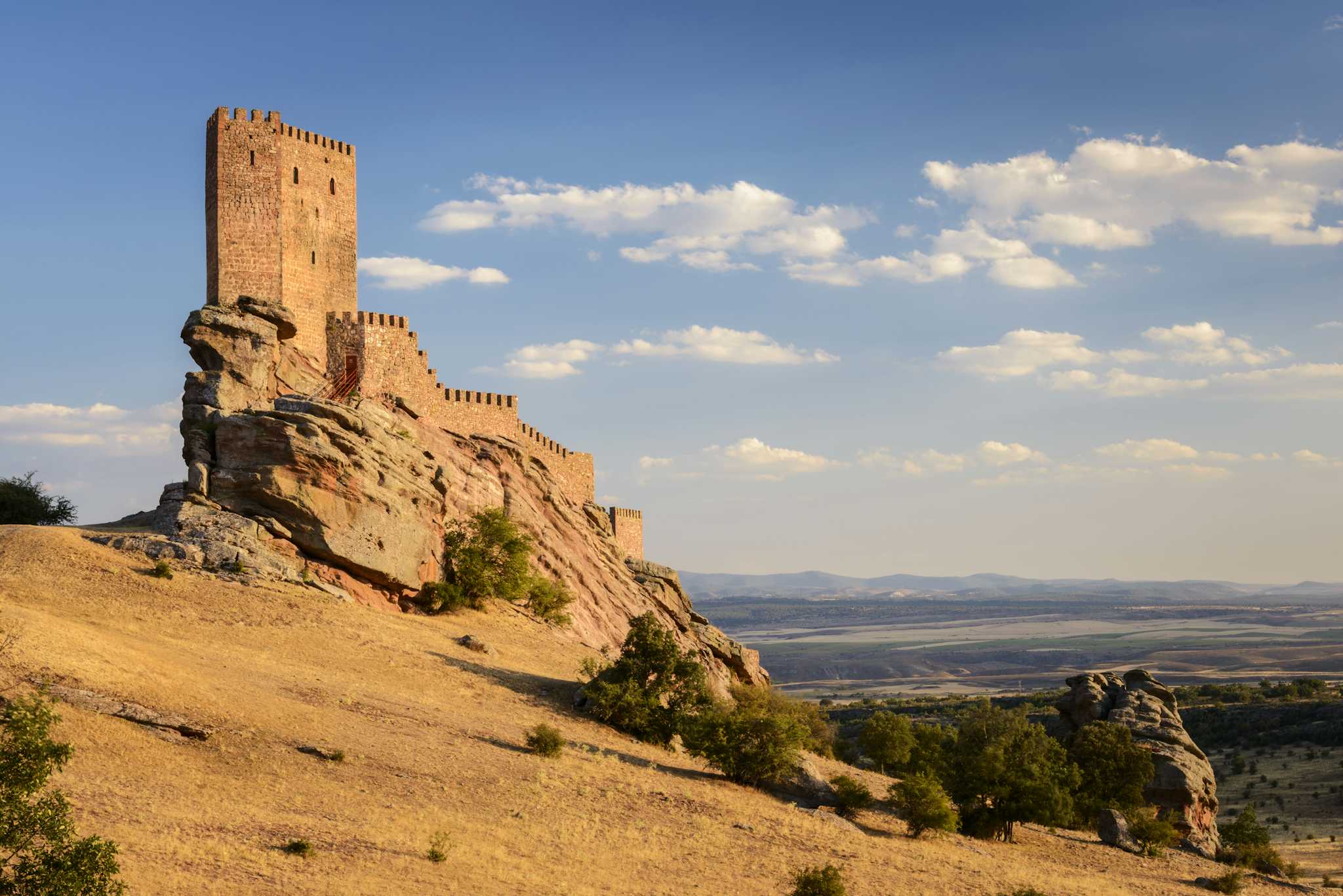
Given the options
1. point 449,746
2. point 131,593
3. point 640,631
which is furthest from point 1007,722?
point 131,593

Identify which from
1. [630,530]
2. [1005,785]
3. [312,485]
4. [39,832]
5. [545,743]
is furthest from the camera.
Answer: [630,530]

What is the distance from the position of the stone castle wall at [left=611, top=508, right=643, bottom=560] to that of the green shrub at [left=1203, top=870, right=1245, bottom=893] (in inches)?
1248

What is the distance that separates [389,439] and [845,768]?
19000 mm

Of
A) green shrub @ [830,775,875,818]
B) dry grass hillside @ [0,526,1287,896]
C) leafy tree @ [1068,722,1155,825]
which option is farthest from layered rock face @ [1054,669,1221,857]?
green shrub @ [830,775,875,818]

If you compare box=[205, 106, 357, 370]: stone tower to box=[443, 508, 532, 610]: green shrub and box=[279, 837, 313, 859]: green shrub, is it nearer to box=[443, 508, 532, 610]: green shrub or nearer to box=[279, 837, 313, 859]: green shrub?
box=[443, 508, 532, 610]: green shrub

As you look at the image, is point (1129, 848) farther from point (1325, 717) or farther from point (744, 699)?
point (1325, 717)

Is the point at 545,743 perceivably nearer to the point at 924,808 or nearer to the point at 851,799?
the point at 851,799

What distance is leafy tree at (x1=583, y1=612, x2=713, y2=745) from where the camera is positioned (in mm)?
31203

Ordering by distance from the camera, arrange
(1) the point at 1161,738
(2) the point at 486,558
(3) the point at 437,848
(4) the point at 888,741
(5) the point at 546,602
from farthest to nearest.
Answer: (5) the point at 546,602, (2) the point at 486,558, (1) the point at 1161,738, (4) the point at 888,741, (3) the point at 437,848

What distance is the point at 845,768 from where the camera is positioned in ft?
121

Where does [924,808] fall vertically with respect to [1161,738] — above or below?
A: above

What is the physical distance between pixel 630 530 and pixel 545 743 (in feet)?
107

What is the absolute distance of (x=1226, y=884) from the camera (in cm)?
2995

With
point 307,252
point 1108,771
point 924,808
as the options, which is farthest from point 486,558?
point 1108,771
